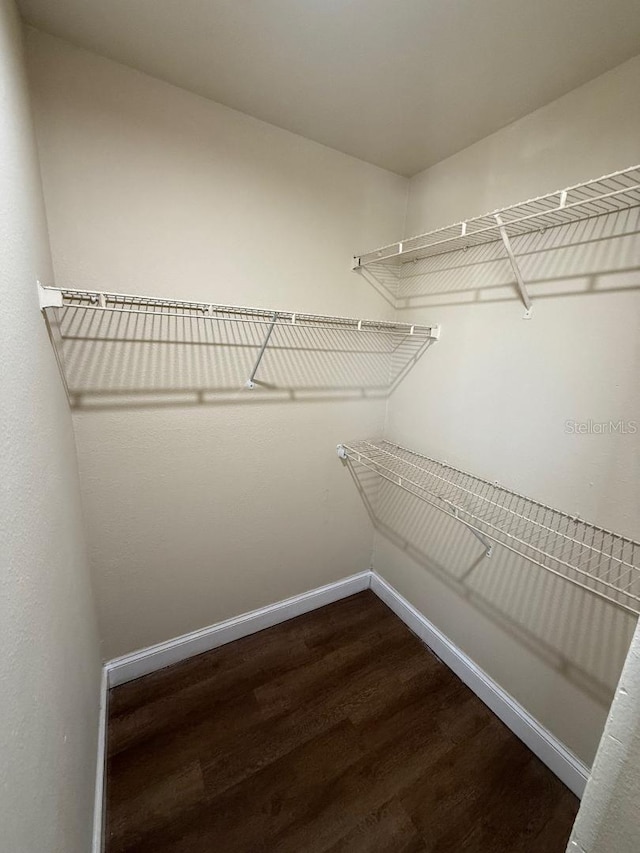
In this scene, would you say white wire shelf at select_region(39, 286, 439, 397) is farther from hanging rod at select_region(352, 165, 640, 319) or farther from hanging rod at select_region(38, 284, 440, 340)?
hanging rod at select_region(352, 165, 640, 319)

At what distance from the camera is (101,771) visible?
116 centimetres

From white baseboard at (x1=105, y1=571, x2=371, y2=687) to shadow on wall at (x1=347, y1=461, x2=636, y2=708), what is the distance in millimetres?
488

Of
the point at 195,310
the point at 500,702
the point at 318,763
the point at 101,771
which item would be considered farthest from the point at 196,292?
the point at 500,702

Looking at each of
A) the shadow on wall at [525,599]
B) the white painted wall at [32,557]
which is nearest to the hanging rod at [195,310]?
the white painted wall at [32,557]

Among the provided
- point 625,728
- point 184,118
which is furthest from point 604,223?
point 184,118

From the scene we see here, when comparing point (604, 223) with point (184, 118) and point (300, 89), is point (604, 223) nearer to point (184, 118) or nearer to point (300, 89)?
point (300, 89)

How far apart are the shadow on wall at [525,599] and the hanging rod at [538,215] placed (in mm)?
1002

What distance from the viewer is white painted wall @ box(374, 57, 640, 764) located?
1.04 metres

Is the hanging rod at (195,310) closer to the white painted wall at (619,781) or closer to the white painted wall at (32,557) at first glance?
the white painted wall at (32,557)

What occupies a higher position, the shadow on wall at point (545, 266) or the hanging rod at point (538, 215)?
the hanging rod at point (538, 215)

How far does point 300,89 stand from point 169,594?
206cm

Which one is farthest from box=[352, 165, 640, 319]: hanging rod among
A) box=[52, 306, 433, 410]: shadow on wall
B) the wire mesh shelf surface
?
box=[52, 306, 433, 410]: shadow on wall

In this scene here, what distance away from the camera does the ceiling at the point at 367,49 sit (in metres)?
0.87

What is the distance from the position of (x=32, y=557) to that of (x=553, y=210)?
142 centimetres
